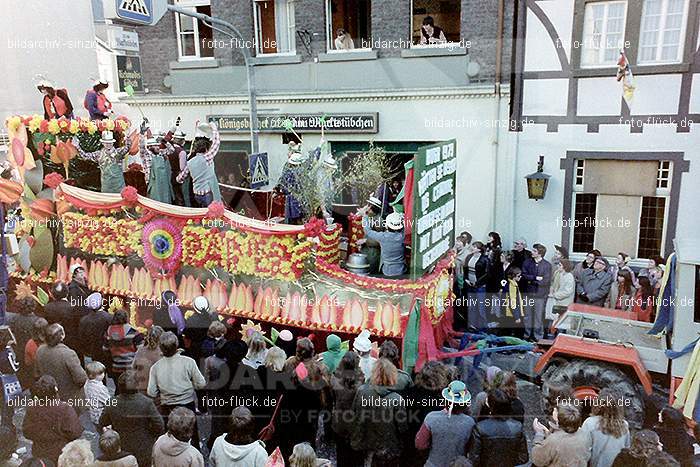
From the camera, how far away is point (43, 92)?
7520 millimetres

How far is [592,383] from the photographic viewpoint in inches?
214

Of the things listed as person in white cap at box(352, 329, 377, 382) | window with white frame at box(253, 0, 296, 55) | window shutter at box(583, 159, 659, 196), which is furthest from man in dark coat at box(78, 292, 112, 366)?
window shutter at box(583, 159, 659, 196)

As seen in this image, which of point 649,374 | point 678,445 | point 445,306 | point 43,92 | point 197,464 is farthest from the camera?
point 43,92

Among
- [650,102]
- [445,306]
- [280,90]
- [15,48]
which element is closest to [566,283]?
[445,306]

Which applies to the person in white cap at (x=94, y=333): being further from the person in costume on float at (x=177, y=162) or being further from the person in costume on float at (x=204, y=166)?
the person in costume on float at (x=177, y=162)

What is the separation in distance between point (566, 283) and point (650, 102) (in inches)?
122

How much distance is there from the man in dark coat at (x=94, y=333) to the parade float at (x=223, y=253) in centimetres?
110

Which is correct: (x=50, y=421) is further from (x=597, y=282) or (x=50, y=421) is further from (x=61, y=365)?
(x=597, y=282)

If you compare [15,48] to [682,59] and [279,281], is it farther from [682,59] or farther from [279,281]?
[682,59]

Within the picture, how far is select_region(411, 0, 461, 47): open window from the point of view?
378 inches

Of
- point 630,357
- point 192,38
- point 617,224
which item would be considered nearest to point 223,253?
point 630,357

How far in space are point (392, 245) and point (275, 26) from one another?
5908 millimetres

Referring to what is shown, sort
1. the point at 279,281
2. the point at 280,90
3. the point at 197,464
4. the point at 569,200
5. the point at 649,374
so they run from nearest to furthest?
the point at 197,464
the point at 649,374
the point at 279,281
the point at 569,200
the point at 280,90

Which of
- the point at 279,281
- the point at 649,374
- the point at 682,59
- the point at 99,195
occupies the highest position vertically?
the point at 682,59
